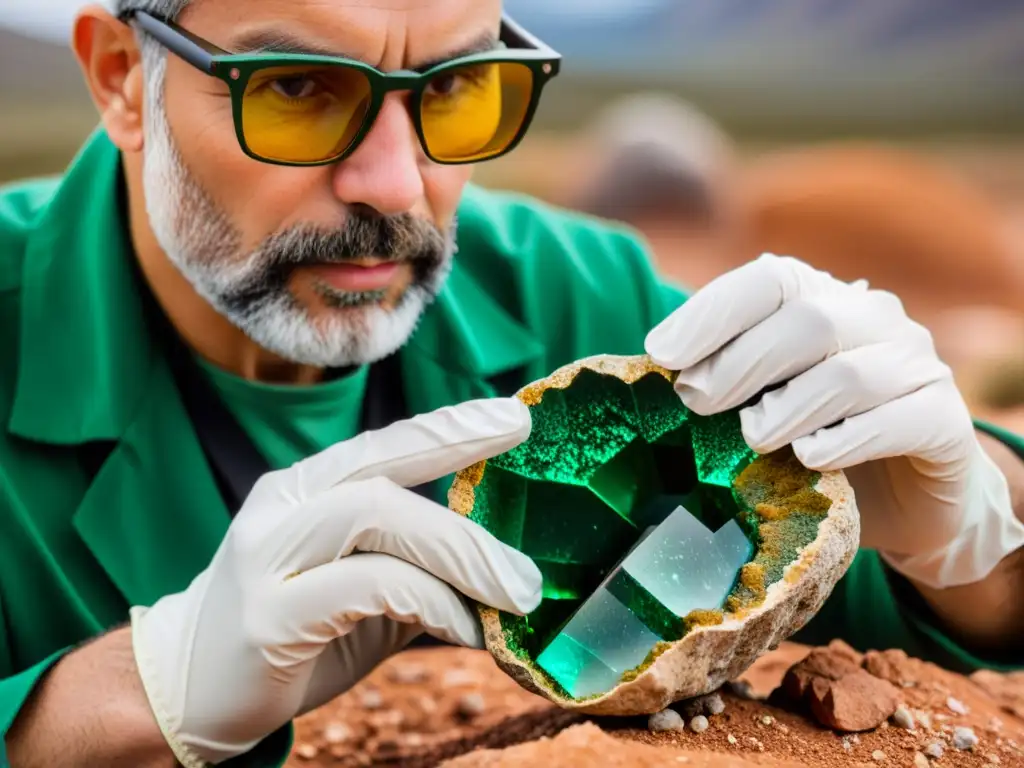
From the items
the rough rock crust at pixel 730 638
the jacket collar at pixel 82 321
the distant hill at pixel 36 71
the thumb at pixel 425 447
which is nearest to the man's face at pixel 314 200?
the jacket collar at pixel 82 321

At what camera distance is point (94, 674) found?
1.01 metres

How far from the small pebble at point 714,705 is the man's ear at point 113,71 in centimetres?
92

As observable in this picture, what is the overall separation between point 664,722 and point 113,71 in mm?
991

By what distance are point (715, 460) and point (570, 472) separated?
0.15 m

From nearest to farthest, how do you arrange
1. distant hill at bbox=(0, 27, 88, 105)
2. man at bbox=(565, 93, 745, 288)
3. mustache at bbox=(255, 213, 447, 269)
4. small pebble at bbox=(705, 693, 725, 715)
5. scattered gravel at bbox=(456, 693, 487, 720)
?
small pebble at bbox=(705, 693, 725, 715), mustache at bbox=(255, 213, 447, 269), scattered gravel at bbox=(456, 693, 487, 720), distant hill at bbox=(0, 27, 88, 105), man at bbox=(565, 93, 745, 288)

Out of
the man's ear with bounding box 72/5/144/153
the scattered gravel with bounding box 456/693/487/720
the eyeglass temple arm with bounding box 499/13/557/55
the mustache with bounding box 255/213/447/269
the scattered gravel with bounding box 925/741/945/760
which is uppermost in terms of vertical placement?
the eyeglass temple arm with bounding box 499/13/557/55

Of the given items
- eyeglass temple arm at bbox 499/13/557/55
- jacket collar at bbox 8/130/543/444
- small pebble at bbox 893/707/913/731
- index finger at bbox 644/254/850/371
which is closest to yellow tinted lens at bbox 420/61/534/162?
eyeglass temple arm at bbox 499/13/557/55

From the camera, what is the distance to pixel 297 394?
1315 mm

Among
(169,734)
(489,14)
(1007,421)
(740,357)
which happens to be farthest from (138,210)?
(1007,421)

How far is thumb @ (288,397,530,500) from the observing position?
933 mm

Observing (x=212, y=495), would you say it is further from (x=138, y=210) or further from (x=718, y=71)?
(x=718, y=71)

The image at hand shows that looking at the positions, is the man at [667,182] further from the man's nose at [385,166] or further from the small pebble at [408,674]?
the man's nose at [385,166]

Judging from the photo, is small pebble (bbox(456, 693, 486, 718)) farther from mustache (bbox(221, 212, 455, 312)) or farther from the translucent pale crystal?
mustache (bbox(221, 212, 455, 312))

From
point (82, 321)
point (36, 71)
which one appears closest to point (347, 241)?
point (82, 321)
